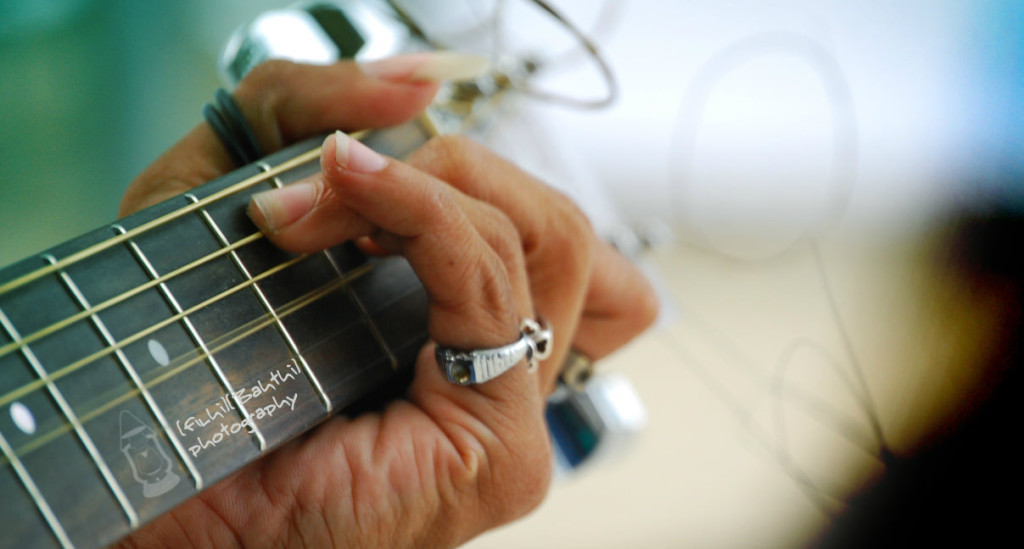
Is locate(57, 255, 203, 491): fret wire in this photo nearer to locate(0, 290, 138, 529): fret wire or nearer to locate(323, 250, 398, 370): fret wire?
locate(0, 290, 138, 529): fret wire

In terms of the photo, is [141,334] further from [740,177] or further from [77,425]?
[740,177]

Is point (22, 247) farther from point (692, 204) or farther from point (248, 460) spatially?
point (692, 204)

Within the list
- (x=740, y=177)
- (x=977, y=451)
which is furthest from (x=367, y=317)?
(x=740, y=177)

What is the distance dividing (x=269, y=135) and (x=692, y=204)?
2.67 feet

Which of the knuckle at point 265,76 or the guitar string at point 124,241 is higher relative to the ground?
the knuckle at point 265,76

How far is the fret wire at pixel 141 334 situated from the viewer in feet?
1.11

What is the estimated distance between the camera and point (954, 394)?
820 millimetres

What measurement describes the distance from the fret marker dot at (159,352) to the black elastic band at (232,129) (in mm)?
214

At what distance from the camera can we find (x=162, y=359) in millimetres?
384

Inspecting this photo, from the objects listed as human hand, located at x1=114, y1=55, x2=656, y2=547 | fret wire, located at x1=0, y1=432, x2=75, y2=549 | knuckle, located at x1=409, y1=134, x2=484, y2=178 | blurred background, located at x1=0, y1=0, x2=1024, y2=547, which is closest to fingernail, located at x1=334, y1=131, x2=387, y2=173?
human hand, located at x1=114, y1=55, x2=656, y2=547

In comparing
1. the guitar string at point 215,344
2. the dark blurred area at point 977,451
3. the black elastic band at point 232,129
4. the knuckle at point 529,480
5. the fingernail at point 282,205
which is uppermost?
the black elastic band at point 232,129

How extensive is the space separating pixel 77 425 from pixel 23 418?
0.02m

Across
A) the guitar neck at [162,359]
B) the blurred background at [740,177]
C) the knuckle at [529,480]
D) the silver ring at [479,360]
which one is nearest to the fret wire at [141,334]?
the guitar neck at [162,359]

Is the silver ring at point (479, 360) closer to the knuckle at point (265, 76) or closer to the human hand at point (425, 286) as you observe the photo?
the human hand at point (425, 286)
